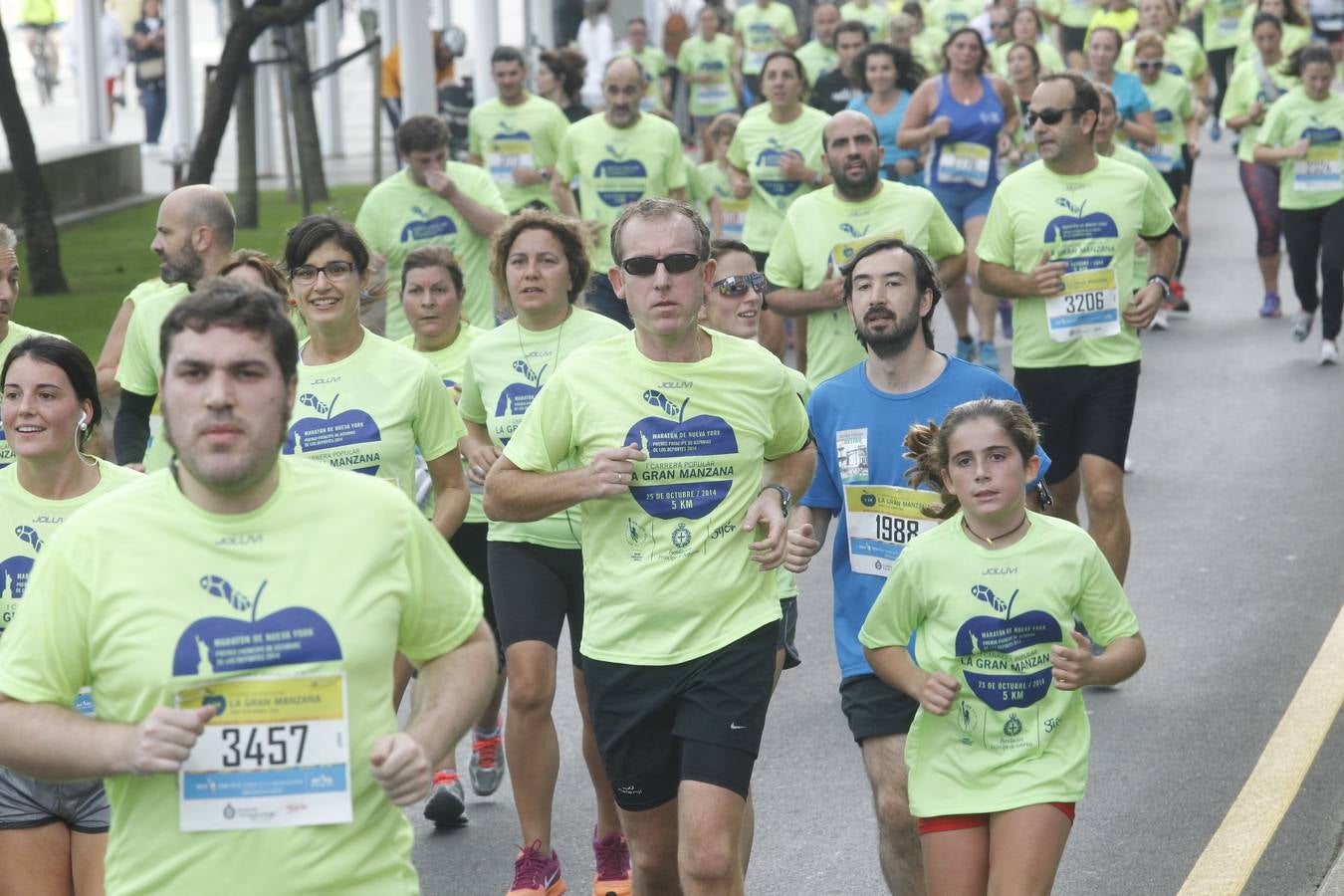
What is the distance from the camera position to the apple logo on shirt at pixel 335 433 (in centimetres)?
653

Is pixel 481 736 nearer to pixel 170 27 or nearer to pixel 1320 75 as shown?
pixel 1320 75

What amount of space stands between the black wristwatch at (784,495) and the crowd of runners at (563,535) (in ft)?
0.12

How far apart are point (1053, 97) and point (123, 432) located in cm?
391

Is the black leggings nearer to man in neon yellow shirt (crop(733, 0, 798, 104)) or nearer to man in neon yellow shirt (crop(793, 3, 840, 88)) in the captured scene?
man in neon yellow shirt (crop(793, 3, 840, 88))

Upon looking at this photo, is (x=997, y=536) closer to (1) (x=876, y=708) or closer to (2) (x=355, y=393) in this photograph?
(1) (x=876, y=708)

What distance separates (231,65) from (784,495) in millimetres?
11587

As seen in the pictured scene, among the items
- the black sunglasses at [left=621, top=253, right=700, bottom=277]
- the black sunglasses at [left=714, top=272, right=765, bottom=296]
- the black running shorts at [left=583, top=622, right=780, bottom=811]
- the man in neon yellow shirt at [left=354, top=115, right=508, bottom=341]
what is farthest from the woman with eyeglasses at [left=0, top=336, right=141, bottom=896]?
the man in neon yellow shirt at [left=354, top=115, right=508, bottom=341]

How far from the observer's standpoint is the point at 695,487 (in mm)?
5348

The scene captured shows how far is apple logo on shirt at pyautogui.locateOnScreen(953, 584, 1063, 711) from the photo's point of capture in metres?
5.18

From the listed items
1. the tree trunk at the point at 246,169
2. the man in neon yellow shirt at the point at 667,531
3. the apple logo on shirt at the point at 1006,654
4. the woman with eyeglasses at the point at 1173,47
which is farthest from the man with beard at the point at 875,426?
the tree trunk at the point at 246,169

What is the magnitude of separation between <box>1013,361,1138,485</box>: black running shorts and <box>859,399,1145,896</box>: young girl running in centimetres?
348

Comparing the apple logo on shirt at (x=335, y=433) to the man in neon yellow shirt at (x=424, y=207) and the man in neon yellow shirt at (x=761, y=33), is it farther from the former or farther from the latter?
the man in neon yellow shirt at (x=761, y=33)

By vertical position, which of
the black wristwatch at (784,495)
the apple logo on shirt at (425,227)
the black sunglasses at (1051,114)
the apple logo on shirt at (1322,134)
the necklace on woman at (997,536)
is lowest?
the necklace on woman at (997,536)

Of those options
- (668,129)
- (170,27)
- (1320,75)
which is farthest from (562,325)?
(170,27)
